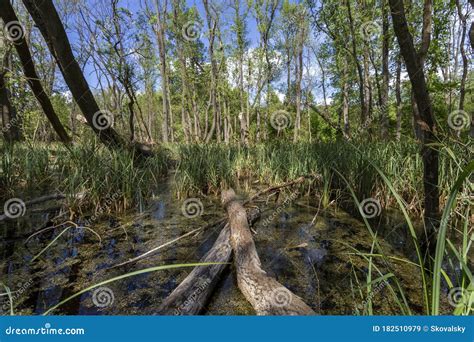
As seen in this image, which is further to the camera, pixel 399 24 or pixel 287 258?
pixel 287 258

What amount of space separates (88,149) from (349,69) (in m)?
14.5

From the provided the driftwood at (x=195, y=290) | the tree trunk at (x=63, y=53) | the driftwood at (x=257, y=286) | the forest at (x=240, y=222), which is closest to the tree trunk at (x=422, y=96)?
the forest at (x=240, y=222)

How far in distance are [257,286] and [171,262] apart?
0.93 metres

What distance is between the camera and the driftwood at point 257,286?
1321 mm

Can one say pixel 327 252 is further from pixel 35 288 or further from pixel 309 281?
pixel 35 288

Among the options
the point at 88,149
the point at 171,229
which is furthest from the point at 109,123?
the point at 171,229

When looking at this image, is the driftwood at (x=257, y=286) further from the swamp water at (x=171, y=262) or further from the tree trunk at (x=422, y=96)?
the tree trunk at (x=422, y=96)

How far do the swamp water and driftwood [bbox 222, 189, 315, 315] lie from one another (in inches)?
4.8

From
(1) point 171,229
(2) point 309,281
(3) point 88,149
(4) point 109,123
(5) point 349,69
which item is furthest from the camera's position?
(5) point 349,69

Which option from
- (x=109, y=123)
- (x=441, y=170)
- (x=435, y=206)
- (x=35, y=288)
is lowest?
(x=35, y=288)

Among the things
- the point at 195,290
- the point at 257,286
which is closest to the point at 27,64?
the point at 195,290

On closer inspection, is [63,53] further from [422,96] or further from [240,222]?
[422,96]

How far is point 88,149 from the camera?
377cm

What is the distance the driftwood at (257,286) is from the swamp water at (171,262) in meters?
0.12
